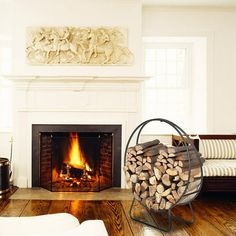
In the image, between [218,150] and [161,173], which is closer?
[161,173]

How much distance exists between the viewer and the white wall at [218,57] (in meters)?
5.00

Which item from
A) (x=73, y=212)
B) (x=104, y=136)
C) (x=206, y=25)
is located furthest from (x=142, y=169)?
(x=206, y=25)

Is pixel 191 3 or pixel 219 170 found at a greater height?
pixel 191 3

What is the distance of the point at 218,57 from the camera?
5031 millimetres

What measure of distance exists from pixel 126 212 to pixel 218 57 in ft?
9.09

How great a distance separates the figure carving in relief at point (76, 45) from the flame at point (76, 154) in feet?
3.42

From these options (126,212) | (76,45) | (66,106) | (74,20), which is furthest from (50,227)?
(74,20)

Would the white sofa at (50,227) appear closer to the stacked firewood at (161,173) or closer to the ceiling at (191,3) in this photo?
the stacked firewood at (161,173)

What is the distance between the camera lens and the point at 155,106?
5.24 m

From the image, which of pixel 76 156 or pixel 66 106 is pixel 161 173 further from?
pixel 66 106

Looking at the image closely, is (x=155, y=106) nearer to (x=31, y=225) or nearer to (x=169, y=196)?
(x=169, y=196)

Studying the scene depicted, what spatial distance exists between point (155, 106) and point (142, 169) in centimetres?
204

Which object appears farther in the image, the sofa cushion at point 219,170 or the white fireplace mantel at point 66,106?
the white fireplace mantel at point 66,106

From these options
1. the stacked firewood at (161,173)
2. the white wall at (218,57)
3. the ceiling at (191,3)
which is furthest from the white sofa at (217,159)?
the ceiling at (191,3)
